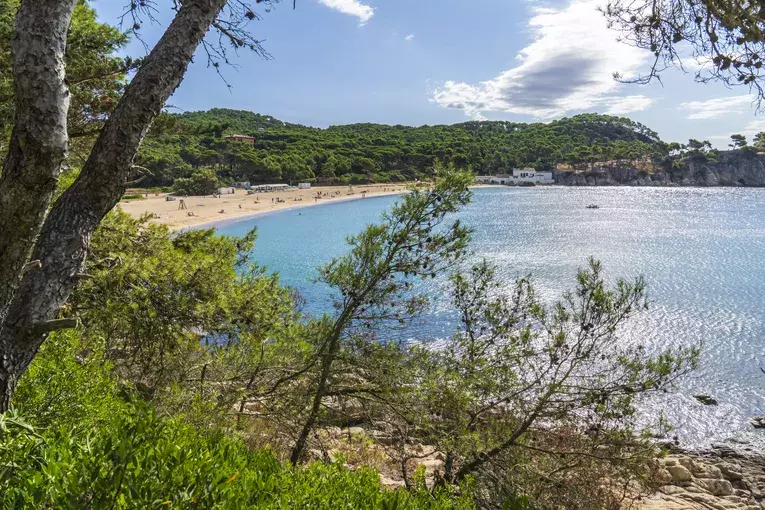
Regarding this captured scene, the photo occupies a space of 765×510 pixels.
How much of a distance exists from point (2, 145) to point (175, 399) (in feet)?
15.2

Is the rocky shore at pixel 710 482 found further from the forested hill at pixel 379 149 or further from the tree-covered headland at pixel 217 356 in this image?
the forested hill at pixel 379 149

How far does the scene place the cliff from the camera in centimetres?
10369

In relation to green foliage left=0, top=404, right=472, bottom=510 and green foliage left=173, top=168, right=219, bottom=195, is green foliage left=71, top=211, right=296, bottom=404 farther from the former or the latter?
green foliage left=173, top=168, right=219, bottom=195

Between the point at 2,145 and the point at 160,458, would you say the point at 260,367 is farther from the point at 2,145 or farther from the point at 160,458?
the point at 2,145

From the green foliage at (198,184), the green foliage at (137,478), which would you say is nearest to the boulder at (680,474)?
the green foliage at (137,478)

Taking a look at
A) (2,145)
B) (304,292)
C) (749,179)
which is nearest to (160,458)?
(2,145)

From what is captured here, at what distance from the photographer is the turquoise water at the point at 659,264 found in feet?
40.6

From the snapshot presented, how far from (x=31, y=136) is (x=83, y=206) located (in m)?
0.48

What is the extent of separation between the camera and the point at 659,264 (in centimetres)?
2622

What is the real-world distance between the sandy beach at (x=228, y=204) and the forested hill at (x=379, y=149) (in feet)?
19.5

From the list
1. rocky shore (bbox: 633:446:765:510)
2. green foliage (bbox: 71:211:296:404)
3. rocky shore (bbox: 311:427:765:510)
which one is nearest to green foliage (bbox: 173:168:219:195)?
green foliage (bbox: 71:211:296:404)

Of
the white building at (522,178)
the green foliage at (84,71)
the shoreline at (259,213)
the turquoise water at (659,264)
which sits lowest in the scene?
the turquoise water at (659,264)

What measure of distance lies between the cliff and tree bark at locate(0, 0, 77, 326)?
11595 cm

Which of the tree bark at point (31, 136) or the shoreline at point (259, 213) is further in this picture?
the shoreline at point (259, 213)
